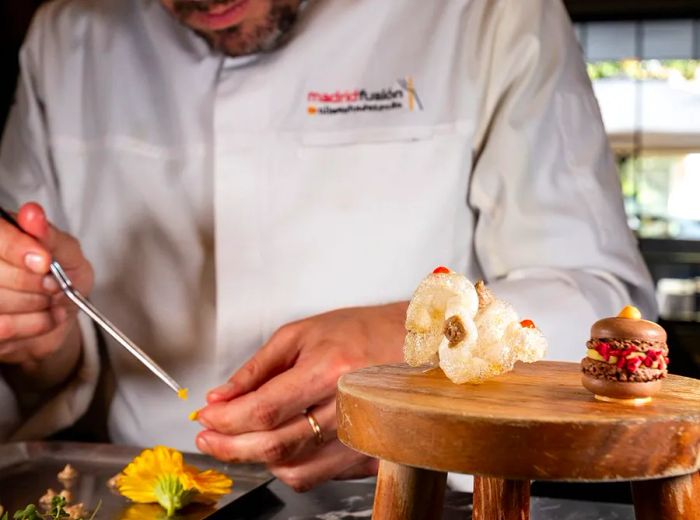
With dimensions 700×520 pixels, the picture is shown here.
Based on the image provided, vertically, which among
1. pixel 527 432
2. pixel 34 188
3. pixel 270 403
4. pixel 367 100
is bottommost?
pixel 270 403

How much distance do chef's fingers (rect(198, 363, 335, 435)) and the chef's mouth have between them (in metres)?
0.66

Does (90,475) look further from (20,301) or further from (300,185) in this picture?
(300,185)

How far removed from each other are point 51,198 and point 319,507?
849 mm

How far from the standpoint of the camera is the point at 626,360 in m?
0.64

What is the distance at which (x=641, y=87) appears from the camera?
4.22 metres

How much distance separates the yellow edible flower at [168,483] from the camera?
96 centimetres

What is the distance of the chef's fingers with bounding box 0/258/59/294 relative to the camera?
3.99 feet

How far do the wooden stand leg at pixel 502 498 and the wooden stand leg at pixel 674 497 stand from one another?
0.31 ft

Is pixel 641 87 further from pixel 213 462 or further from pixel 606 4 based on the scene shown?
pixel 213 462

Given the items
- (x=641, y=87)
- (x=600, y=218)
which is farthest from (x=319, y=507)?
(x=641, y=87)

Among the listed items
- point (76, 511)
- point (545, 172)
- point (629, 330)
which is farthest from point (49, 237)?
point (629, 330)

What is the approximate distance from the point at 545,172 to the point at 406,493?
84 cm

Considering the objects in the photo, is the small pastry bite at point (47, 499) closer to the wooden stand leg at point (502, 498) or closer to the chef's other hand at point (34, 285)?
the chef's other hand at point (34, 285)

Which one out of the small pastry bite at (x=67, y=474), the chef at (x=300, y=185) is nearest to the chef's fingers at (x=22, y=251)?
the chef at (x=300, y=185)
